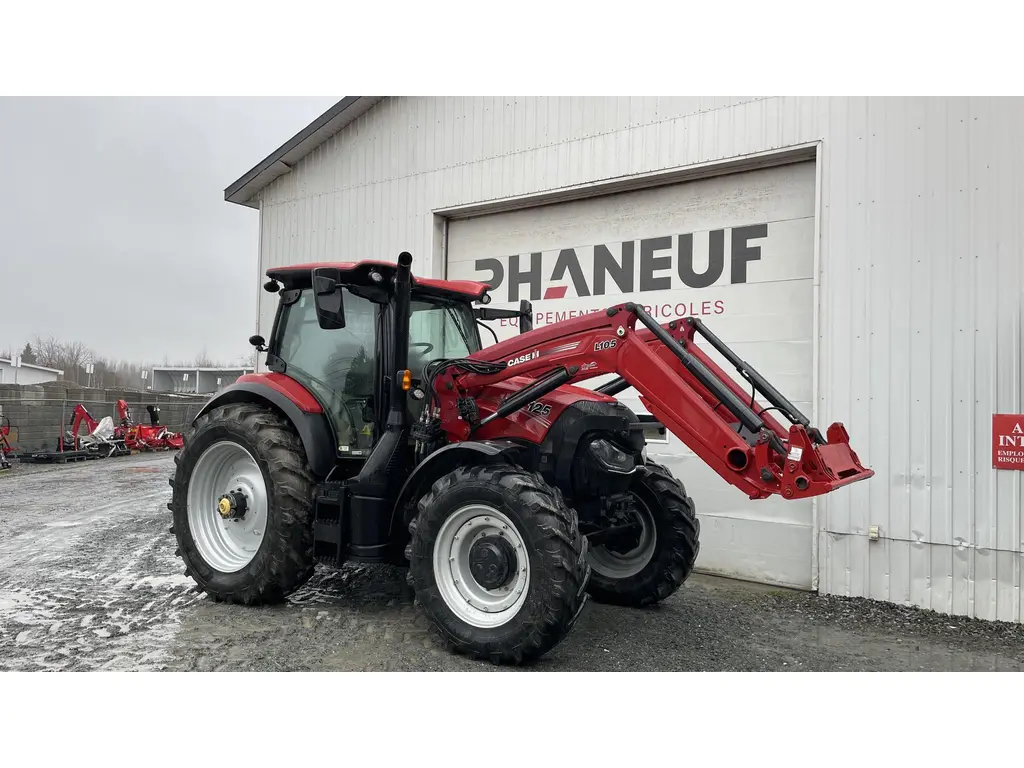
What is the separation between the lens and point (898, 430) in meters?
5.92

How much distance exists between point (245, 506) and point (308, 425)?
0.88 meters

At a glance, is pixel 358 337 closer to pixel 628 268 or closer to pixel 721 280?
pixel 628 268

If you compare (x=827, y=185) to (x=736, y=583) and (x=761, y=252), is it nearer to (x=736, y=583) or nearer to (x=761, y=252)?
(x=761, y=252)

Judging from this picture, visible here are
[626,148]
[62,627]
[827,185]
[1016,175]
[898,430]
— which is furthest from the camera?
[626,148]

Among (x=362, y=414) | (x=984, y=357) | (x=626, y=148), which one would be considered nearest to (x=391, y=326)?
(x=362, y=414)

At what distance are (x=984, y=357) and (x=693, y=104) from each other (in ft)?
11.2

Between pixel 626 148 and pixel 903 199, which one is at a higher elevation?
pixel 626 148

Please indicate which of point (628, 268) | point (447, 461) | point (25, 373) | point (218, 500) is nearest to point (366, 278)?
point (447, 461)

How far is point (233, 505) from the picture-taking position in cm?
539

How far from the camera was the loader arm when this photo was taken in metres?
3.90

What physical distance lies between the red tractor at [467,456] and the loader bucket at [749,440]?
0.01m

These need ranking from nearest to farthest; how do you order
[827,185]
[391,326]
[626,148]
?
1. [391,326]
2. [827,185]
3. [626,148]

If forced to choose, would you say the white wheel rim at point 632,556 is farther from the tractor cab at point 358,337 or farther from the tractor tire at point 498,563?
the tractor cab at point 358,337

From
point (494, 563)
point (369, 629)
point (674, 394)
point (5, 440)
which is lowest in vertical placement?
point (369, 629)
